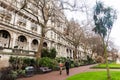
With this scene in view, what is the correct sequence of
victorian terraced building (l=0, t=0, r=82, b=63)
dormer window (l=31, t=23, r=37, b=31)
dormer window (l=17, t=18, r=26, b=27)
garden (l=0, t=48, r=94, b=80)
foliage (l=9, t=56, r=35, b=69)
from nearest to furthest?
1. garden (l=0, t=48, r=94, b=80)
2. foliage (l=9, t=56, r=35, b=69)
3. victorian terraced building (l=0, t=0, r=82, b=63)
4. dormer window (l=17, t=18, r=26, b=27)
5. dormer window (l=31, t=23, r=37, b=31)

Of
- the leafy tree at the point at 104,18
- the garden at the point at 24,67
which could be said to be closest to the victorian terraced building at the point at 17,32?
the garden at the point at 24,67

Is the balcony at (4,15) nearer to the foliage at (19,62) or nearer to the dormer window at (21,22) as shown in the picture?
the dormer window at (21,22)

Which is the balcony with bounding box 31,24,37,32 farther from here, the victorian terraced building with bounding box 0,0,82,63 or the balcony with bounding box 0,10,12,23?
the balcony with bounding box 0,10,12,23

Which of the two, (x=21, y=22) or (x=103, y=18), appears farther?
(x=21, y=22)

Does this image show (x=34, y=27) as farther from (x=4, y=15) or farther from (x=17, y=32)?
(x=4, y=15)

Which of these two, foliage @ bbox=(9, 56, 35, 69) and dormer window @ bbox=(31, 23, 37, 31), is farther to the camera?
dormer window @ bbox=(31, 23, 37, 31)

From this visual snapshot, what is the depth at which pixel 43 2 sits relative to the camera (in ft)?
73.3

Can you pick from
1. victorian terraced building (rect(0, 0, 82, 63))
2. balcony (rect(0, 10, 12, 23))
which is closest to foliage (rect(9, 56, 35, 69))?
victorian terraced building (rect(0, 0, 82, 63))

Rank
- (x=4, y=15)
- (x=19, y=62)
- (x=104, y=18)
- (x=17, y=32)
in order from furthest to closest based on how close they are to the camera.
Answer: (x=17, y=32)
(x=4, y=15)
(x=19, y=62)
(x=104, y=18)

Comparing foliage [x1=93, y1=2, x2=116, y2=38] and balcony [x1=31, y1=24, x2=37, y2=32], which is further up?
balcony [x1=31, y1=24, x2=37, y2=32]

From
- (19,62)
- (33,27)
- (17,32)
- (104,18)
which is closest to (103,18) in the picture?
(104,18)

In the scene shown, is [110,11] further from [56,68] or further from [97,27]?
[56,68]

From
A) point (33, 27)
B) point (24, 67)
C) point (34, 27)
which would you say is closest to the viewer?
point (24, 67)

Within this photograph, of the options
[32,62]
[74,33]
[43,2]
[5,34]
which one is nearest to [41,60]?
[32,62]
